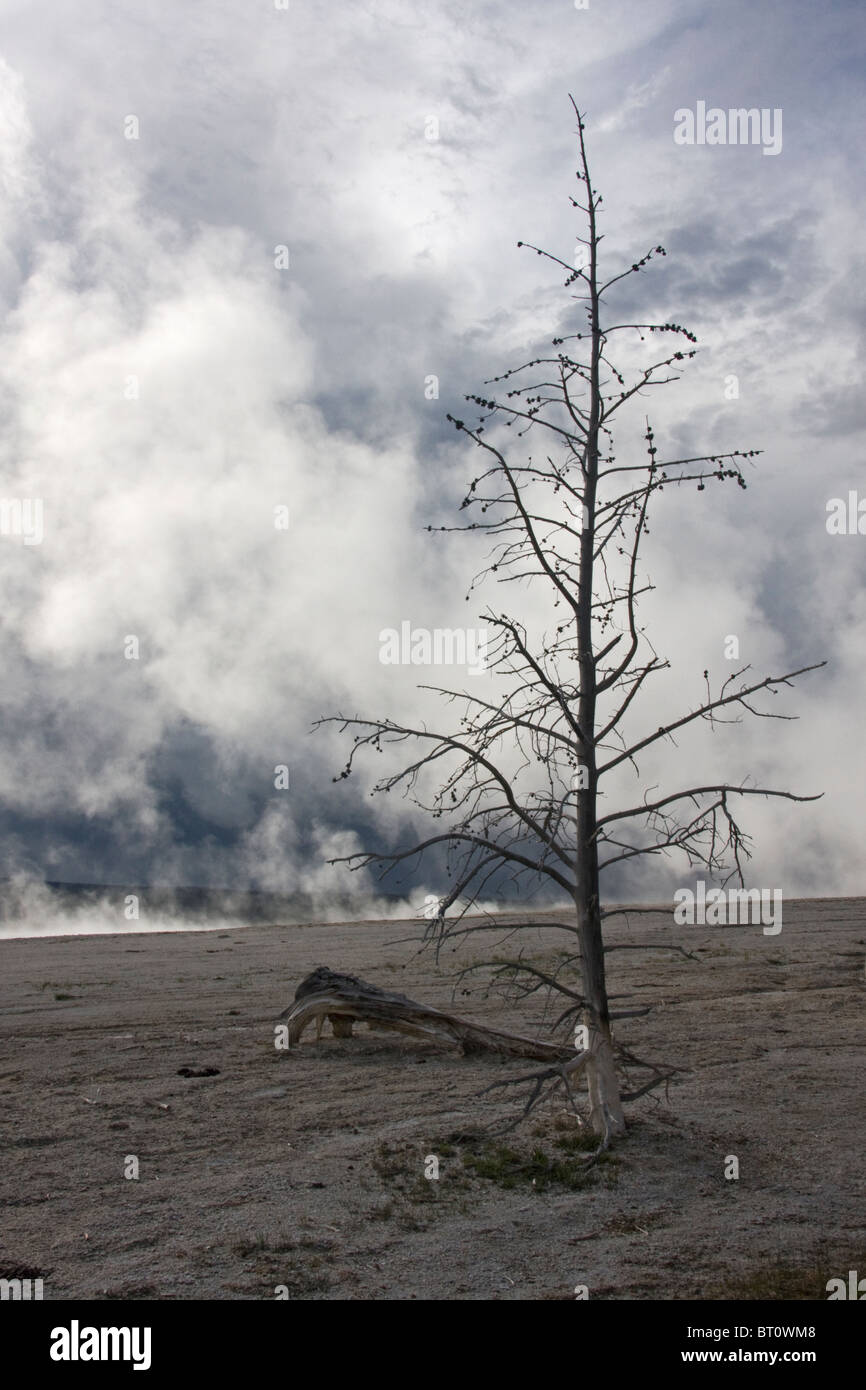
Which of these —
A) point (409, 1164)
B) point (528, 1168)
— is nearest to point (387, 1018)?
point (409, 1164)

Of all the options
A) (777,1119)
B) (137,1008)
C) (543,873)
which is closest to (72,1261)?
(543,873)

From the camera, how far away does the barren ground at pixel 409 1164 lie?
6969mm

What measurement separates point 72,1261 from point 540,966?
54.5 ft

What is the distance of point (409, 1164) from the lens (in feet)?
30.0

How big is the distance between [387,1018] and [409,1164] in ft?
15.3

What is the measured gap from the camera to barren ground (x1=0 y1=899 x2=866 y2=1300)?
274 inches

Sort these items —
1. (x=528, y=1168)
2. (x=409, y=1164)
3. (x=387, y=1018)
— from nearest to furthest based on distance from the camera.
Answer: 1. (x=528, y=1168)
2. (x=409, y=1164)
3. (x=387, y=1018)

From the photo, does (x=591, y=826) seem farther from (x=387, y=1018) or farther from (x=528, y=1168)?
(x=387, y=1018)

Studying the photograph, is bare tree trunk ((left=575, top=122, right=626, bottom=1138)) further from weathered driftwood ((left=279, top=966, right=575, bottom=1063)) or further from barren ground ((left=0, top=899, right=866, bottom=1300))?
weathered driftwood ((left=279, top=966, right=575, bottom=1063))

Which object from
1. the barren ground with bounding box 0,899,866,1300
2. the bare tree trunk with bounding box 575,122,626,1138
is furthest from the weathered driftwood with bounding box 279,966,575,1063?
the bare tree trunk with bounding box 575,122,626,1138

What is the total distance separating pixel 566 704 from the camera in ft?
30.5

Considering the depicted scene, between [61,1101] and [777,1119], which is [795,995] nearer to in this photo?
[777,1119]

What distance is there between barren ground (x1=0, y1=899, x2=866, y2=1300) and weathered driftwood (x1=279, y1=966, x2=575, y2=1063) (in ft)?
0.87

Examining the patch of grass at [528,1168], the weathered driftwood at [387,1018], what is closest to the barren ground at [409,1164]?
the patch of grass at [528,1168]
